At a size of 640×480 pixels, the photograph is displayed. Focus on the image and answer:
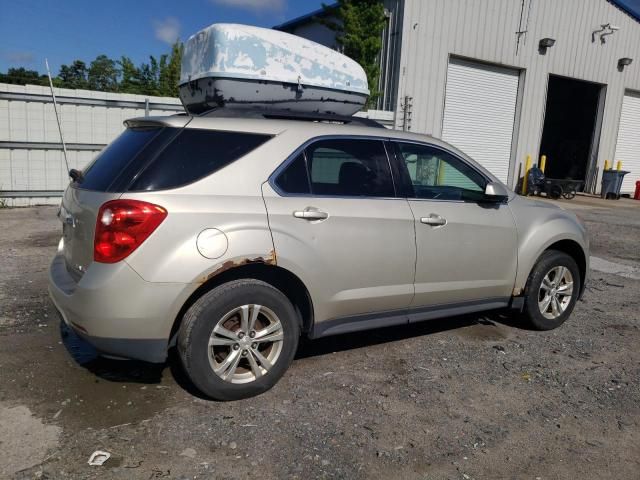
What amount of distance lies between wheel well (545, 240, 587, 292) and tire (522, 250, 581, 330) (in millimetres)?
67

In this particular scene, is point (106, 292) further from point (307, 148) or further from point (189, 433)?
point (307, 148)

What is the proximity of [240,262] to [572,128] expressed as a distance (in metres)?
22.9

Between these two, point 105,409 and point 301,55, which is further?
point 301,55

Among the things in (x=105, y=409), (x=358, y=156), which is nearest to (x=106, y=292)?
(x=105, y=409)

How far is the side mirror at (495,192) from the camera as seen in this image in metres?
4.24

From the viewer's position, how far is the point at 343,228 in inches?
142

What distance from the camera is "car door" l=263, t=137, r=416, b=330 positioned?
135 inches

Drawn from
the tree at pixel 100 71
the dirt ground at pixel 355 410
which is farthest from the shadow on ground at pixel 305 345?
the tree at pixel 100 71

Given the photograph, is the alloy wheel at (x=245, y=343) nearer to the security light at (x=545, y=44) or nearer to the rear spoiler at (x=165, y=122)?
the rear spoiler at (x=165, y=122)

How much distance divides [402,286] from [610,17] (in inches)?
772

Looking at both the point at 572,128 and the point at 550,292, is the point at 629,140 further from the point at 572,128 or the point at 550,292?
the point at 550,292

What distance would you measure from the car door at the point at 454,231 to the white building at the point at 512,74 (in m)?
10.6

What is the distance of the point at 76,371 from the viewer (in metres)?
3.71

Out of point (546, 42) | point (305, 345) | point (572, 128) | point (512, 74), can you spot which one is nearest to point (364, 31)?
point (512, 74)
